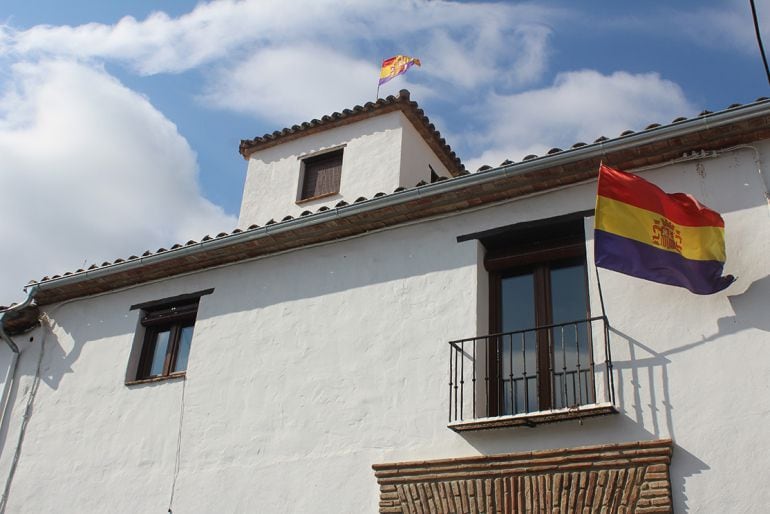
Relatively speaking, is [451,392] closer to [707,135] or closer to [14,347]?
[707,135]

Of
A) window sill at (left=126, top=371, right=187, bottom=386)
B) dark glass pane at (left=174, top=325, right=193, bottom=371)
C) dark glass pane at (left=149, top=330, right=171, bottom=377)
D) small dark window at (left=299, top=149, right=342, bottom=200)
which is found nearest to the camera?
window sill at (left=126, top=371, right=187, bottom=386)

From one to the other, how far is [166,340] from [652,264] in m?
5.62

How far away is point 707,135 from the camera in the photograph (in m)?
8.00

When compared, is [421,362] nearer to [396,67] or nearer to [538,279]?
[538,279]

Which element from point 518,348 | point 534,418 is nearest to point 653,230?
point 518,348

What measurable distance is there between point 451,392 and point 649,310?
180cm

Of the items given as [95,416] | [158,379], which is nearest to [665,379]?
[158,379]

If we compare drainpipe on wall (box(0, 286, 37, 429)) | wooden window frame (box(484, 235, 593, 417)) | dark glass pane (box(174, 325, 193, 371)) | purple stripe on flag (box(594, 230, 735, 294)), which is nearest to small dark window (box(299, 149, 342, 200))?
dark glass pane (box(174, 325, 193, 371))

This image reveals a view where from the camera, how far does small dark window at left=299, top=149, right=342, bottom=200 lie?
1355 cm

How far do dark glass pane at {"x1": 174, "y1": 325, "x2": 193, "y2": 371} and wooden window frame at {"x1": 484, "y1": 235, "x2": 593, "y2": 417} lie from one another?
3.58 meters

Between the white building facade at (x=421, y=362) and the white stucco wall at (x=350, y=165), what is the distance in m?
3.18

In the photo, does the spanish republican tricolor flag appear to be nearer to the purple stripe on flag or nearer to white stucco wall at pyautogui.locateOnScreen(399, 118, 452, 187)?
the purple stripe on flag

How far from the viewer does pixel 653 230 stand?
764 cm

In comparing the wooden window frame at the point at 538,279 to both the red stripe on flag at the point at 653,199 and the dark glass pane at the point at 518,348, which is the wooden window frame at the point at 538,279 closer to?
the dark glass pane at the point at 518,348
